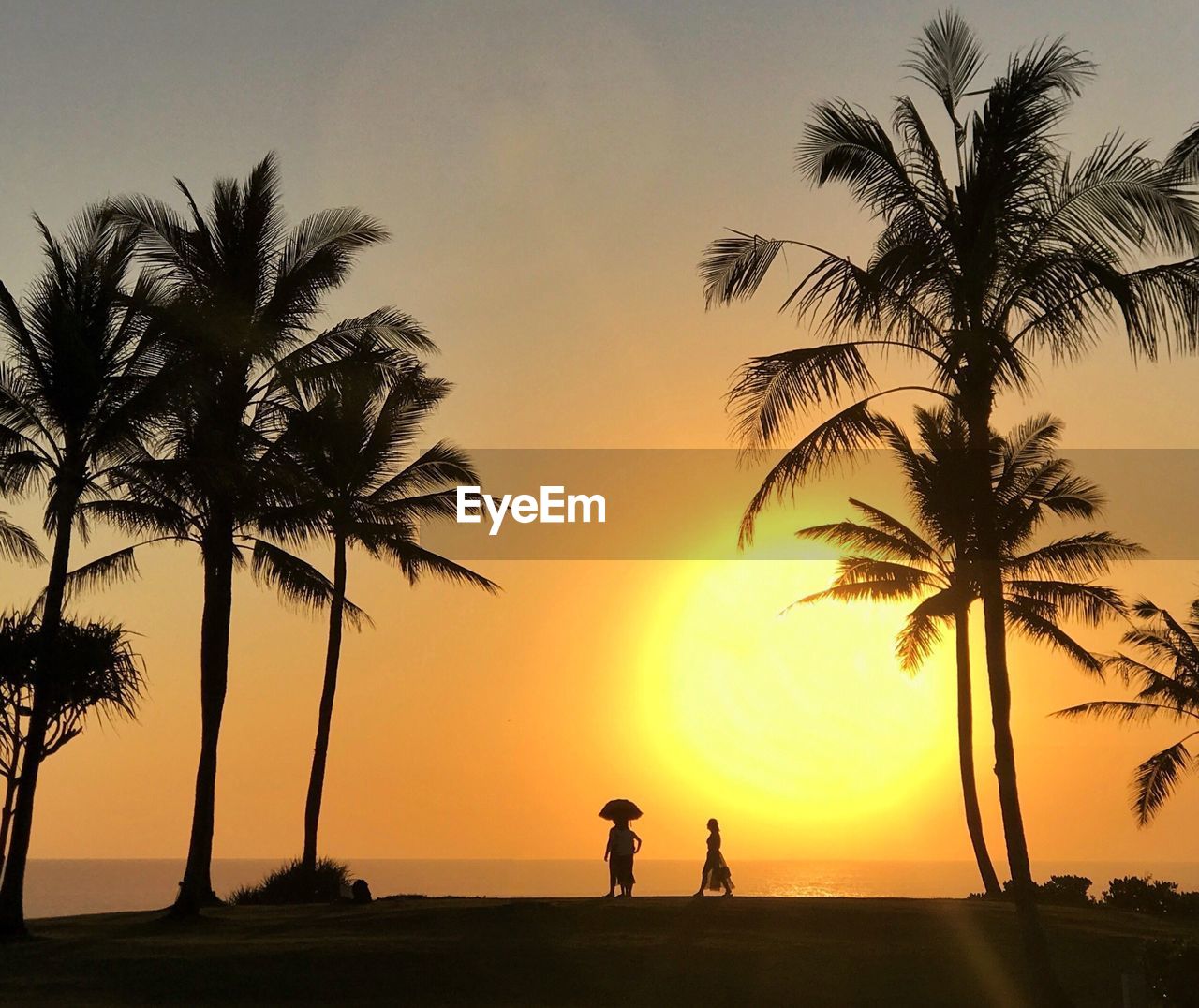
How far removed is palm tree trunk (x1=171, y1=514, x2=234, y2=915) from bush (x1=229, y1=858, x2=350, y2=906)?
512 centimetres

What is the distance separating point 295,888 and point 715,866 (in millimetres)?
10485

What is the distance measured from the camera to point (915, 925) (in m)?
21.7

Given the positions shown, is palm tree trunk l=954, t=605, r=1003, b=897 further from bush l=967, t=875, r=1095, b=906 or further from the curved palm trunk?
the curved palm trunk

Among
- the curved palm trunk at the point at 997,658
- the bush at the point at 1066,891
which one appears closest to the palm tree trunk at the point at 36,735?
the curved palm trunk at the point at 997,658

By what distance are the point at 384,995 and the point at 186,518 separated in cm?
1261

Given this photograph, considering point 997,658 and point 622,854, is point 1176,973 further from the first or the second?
point 622,854

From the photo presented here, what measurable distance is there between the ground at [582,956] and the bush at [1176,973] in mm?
393

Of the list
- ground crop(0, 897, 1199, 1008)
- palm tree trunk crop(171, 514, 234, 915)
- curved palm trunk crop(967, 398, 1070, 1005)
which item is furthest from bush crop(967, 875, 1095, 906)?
palm tree trunk crop(171, 514, 234, 915)

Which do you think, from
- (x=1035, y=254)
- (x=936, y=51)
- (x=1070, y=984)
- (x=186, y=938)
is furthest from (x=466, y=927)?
(x=936, y=51)

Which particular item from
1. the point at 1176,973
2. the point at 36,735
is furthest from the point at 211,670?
the point at 1176,973

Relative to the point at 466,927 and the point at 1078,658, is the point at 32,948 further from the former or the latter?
the point at 1078,658

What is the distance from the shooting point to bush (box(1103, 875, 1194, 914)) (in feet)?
99.5

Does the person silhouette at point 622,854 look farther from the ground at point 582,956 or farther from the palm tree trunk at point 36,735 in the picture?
the palm tree trunk at point 36,735

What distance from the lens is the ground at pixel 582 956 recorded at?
56.4 feet
